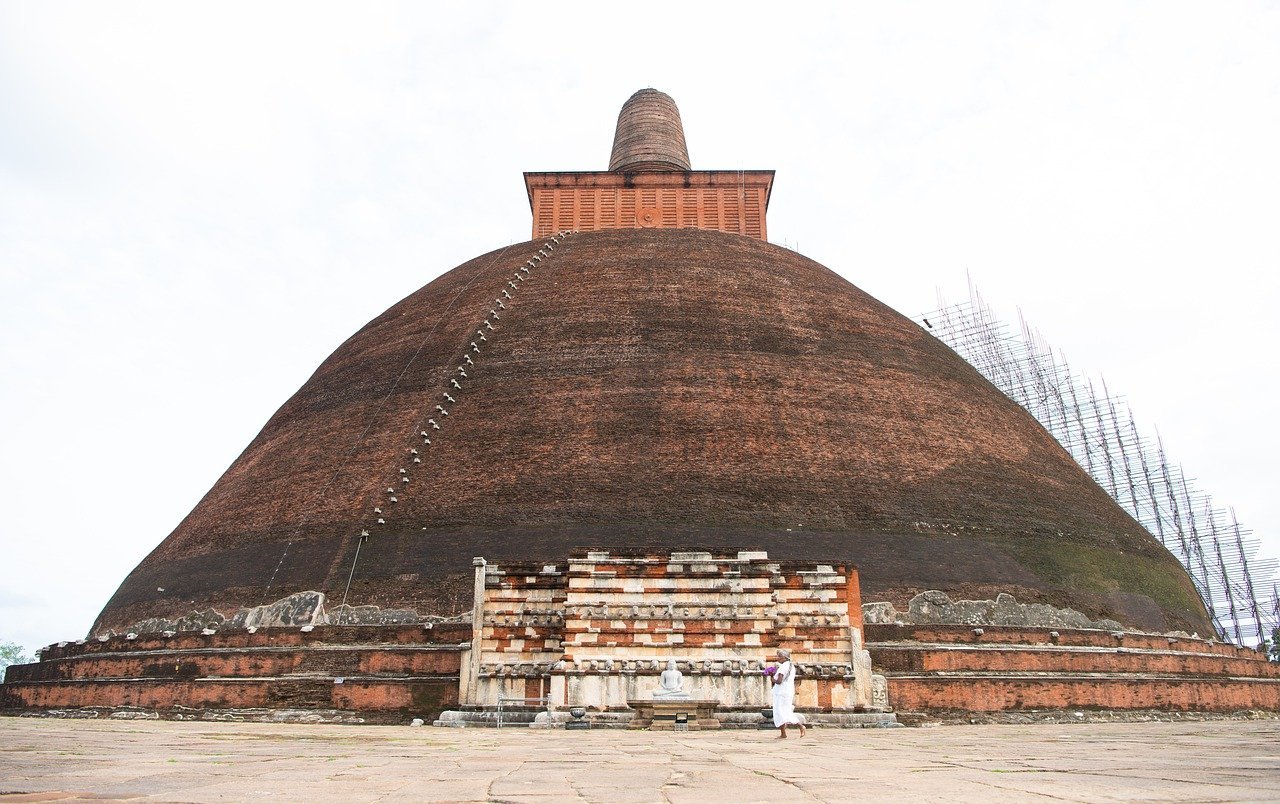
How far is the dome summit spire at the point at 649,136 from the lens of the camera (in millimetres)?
25938

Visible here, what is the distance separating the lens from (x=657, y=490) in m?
12.9

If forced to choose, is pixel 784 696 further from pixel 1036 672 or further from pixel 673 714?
pixel 1036 672

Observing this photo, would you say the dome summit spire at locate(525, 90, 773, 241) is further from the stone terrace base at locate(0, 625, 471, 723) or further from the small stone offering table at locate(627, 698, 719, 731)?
the small stone offering table at locate(627, 698, 719, 731)

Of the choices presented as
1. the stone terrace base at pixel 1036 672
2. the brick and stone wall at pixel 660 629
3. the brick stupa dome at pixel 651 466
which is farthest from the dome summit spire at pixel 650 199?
the brick and stone wall at pixel 660 629

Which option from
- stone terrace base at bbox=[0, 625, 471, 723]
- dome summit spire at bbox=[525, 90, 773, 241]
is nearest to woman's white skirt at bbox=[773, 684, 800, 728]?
stone terrace base at bbox=[0, 625, 471, 723]

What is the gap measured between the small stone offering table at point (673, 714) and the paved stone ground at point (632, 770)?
7.49 feet

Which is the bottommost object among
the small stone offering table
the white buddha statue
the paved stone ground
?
the paved stone ground

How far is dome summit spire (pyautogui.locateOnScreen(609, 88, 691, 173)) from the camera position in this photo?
85.1 ft

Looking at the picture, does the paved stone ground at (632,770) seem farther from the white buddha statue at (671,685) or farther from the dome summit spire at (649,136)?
the dome summit spire at (649,136)

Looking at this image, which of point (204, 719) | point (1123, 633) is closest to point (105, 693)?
point (204, 719)

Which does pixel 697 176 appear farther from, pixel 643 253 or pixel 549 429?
pixel 549 429

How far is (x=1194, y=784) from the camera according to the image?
10.6 feet

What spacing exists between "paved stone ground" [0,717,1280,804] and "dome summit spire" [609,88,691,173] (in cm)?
2084

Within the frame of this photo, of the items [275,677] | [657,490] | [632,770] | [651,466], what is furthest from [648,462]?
[632,770]
